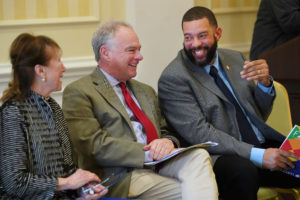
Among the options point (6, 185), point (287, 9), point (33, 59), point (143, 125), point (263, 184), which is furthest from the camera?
point (287, 9)

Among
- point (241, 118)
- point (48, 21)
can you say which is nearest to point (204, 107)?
point (241, 118)

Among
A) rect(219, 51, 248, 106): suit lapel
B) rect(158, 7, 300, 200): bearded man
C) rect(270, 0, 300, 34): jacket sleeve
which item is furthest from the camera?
rect(270, 0, 300, 34): jacket sleeve

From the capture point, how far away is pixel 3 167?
1.94m

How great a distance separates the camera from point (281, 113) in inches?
118

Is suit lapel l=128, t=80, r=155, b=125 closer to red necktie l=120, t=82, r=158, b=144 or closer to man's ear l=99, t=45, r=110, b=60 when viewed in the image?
red necktie l=120, t=82, r=158, b=144

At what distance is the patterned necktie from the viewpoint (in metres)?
2.82

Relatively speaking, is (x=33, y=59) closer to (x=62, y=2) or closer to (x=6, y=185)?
(x=6, y=185)

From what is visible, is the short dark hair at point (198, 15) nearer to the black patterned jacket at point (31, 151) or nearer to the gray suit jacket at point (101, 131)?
the gray suit jacket at point (101, 131)

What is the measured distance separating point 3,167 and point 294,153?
141cm

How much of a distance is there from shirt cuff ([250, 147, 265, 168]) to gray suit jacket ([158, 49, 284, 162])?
Answer: 3 cm

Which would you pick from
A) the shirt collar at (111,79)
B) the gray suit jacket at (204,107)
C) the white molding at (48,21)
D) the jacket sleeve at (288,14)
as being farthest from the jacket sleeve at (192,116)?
the jacket sleeve at (288,14)

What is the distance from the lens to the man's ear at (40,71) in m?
2.08

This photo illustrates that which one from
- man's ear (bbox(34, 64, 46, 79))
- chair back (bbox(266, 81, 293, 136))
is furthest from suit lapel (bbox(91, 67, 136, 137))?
chair back (bbox(266, 81, 293, 136))

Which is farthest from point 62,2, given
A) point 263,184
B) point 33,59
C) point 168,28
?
point 263,184
